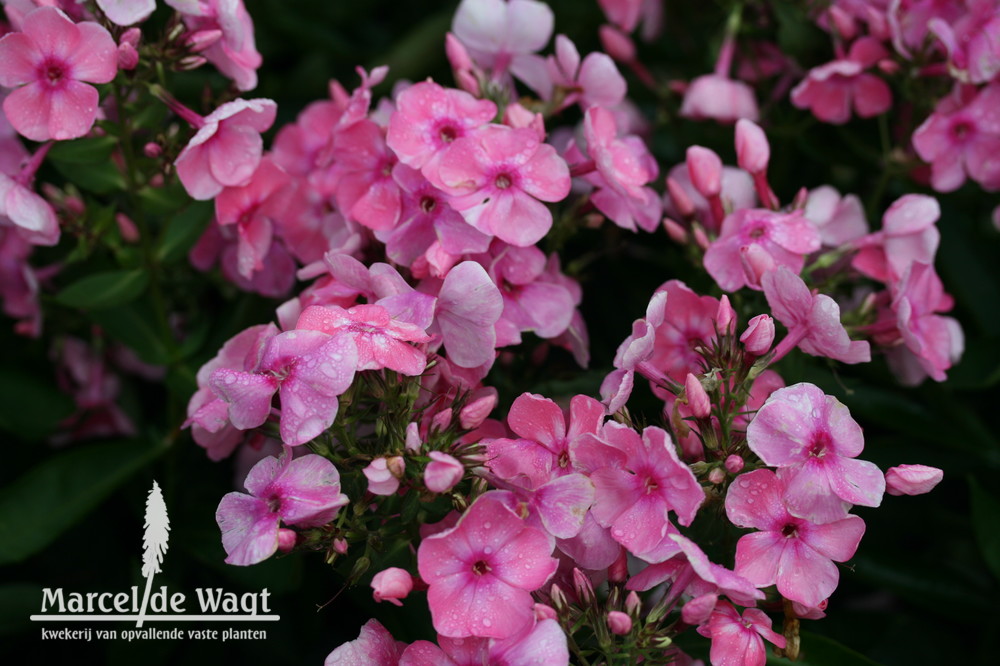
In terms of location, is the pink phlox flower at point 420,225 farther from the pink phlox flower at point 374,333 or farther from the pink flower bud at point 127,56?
the pink flower bud at point 127,56

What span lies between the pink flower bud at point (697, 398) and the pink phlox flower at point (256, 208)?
61 centimetres

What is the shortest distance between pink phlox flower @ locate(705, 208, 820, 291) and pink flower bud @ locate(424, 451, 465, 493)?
47 centimetres

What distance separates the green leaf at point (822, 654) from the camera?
3.40ft

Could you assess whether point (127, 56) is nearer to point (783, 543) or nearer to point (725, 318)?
point (725, 318)

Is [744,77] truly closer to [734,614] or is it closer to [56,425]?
[734,614]

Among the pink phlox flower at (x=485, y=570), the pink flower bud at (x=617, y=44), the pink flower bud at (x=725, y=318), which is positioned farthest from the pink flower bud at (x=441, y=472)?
the pink flower bud at (x=617, y=44)

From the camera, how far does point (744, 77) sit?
5.32 feet

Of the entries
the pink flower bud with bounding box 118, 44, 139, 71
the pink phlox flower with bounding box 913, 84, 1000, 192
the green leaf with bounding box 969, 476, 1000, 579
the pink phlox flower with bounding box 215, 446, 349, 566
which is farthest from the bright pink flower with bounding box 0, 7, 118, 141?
the green leaf with bounding box 969, 476, 1000, 579

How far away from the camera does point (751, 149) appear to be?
4.12 feet

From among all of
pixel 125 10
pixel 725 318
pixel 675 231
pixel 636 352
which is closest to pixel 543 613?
pixel 636 352

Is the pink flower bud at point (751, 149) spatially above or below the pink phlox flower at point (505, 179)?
below

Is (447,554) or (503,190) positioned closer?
(447,554)

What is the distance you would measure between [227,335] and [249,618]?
1.58ft

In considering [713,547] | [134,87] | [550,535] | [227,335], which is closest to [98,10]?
[134,87]
